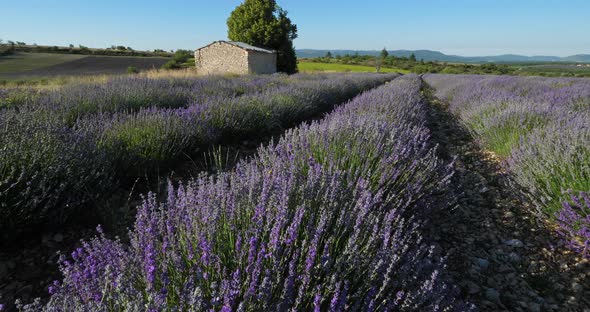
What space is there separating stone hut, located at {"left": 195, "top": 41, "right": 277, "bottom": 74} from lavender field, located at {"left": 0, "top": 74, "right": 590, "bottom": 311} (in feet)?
58.8

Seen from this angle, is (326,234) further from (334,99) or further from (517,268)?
(334,99)

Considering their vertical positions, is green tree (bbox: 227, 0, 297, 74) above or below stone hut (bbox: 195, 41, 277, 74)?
above

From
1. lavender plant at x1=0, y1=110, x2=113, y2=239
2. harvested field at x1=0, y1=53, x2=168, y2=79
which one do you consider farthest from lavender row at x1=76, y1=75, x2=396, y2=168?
harvested field at x1=0, y1=53, x2=168, y2=79

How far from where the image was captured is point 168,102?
567 cm

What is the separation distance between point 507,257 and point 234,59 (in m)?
21.4

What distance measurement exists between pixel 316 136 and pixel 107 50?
58842mm

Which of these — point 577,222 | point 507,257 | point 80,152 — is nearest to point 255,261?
point 507,257

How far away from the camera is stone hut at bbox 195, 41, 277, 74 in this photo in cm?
2106

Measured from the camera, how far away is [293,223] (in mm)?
1170

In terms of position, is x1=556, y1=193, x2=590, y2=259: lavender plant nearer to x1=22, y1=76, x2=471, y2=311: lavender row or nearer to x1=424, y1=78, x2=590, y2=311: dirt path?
x1=424, y1=78, x2=590, y2=311: dirt path

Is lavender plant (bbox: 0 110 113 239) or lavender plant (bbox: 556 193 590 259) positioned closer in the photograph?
lavender plant (bbox: 0 110 113 239)

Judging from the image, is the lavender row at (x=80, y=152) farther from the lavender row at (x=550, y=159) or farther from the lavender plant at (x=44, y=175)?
the lavender row at (x=550, y=159)

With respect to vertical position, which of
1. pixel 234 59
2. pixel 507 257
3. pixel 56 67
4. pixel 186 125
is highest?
pixel 234 59

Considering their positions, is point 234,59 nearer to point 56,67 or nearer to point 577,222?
point 56,67
